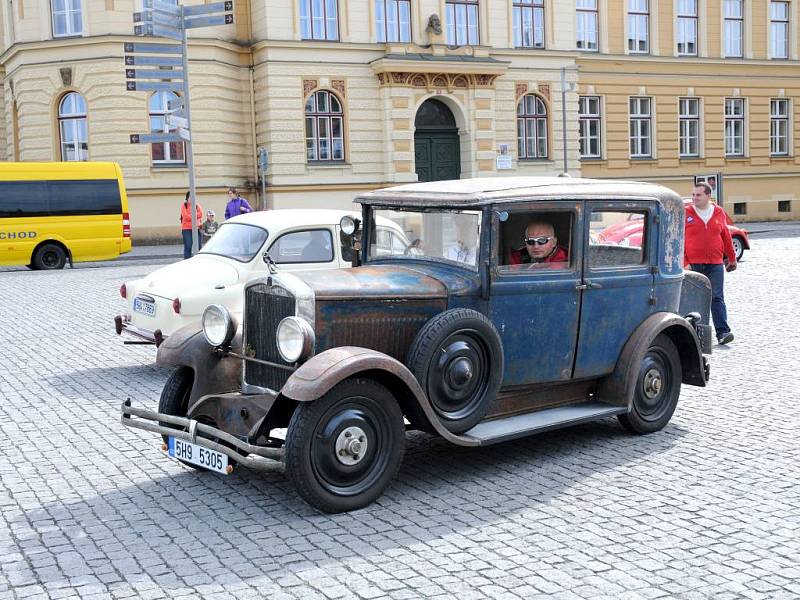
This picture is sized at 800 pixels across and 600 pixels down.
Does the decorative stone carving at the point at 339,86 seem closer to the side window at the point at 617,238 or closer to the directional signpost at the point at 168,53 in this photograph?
the directional signpost at the point at 168,53

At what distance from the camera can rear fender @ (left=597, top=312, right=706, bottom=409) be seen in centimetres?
674

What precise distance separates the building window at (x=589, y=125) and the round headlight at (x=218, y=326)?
32.5m

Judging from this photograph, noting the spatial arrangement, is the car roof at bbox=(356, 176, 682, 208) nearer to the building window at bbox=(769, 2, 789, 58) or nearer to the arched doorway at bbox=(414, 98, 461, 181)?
the arched doorway at bbox=(414, 98, 461, 181)

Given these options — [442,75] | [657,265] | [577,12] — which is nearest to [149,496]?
[657,265]

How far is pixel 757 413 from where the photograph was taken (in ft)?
24.7

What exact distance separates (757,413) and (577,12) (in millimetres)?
32116

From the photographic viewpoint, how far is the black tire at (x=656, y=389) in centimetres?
692

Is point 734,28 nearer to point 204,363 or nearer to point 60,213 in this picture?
point 60,213

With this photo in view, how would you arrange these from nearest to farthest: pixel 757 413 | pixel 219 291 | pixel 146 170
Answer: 1. pixel 757 413
2. pixel 219 291
3. pixel 146 170

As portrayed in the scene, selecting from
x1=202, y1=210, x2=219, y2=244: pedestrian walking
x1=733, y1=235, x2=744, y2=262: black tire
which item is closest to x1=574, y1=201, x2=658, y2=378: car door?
x1=202, y1=210, x2=219, y2=244: pedestrian walking

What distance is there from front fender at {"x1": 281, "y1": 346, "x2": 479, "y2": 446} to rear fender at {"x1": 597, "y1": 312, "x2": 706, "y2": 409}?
1497 mm

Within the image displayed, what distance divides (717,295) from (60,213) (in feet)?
54.6

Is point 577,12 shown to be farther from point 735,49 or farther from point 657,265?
point 657,265

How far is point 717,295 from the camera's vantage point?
10.9 meters
